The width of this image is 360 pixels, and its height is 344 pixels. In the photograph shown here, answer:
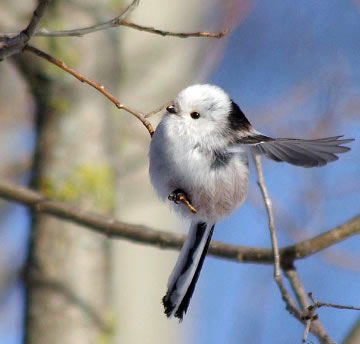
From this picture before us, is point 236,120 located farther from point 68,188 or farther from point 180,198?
point 68,188

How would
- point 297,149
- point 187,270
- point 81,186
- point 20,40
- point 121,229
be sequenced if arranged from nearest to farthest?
1. point 20,40
2. point 297,149
3. point 187,270
4. point 121,229
5. point 81,186

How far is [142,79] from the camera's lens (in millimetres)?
2268

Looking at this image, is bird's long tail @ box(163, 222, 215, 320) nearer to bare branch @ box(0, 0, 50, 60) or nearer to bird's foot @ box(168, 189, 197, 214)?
bird's foot @ box(168, 189, 197, 214)

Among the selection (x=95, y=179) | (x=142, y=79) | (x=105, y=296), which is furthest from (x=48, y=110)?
(x=105, y=296)

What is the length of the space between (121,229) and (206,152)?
1.88 feet

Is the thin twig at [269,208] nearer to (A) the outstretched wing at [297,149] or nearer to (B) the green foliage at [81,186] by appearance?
(A) the outstretched wing at [297,149]

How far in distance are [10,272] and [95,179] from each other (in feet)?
3.62

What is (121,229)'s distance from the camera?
1.64m

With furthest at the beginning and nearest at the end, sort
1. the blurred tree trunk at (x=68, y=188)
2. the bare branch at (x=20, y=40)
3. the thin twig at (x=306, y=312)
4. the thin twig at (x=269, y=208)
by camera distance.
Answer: the blurred tree trunk at (x=68, y=188) → the thin twig at (x=269, y=208) → the thin twig at (x=306, y=312) → the bare branch at (x=20, y=40)

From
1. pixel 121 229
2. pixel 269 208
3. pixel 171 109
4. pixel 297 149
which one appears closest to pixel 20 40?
pixel 171 109

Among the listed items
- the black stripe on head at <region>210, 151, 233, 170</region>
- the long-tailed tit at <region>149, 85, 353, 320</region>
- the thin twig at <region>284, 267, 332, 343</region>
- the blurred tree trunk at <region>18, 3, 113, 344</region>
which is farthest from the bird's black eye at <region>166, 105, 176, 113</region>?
the blurred tree trunk at <region>18, 3, 113, 344</region>

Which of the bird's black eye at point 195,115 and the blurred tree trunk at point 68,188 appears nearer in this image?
the bird's black eye at point 195,115

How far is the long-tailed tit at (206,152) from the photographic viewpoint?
3.67 feet

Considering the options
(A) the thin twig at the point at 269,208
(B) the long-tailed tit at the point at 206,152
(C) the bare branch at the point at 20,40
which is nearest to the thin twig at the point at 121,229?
(A) the thin twig at the point at 269,208
